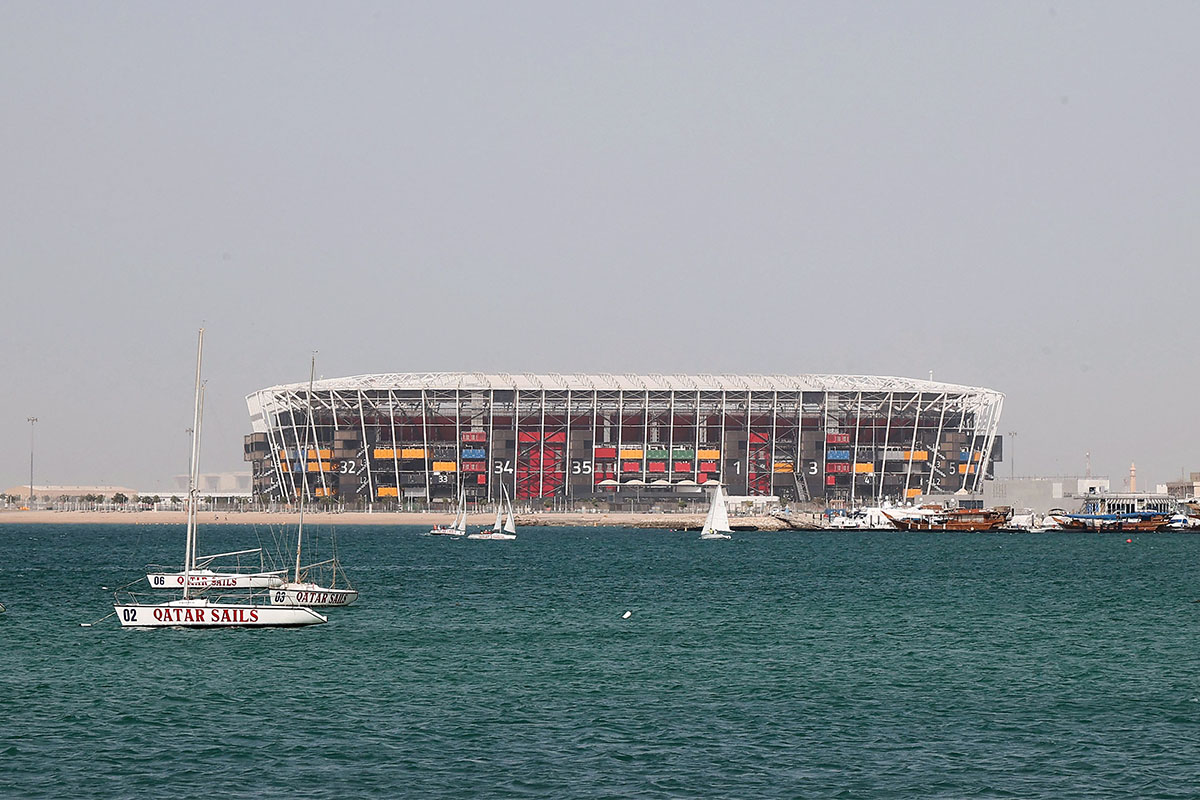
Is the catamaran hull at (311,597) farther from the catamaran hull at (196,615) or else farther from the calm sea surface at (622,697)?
the catamaran hull at (196,615)

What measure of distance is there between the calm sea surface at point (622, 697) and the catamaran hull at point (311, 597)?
→ 1739mm

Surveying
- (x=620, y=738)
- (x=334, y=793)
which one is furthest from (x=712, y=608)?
(x=334, y=793)

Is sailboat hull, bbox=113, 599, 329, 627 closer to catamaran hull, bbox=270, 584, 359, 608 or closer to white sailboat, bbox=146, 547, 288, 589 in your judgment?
white sailboat, bbox=146, 547, 288, 589

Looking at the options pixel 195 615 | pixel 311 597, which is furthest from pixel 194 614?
pixel 311 597

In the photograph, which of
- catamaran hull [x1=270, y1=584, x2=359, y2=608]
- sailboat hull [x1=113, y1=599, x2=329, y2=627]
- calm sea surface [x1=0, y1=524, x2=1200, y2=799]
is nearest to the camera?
calm sea surface [x1=0, y1=524, x2=1200, y2=799]

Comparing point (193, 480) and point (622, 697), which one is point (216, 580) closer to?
point (193, 480)

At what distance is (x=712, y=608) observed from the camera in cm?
7638

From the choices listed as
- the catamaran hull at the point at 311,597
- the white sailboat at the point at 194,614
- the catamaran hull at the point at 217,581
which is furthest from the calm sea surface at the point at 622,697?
the catamaran hull at the point at 217,581

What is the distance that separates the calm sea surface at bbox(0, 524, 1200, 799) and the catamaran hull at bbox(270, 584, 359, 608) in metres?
1.74

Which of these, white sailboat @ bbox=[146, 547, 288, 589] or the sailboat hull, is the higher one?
white sailboat @ bbox=[146, 547, 288, 589]

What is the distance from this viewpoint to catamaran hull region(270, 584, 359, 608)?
69500mm

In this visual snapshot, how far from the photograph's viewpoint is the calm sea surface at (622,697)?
33.2 metres

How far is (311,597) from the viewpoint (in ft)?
236

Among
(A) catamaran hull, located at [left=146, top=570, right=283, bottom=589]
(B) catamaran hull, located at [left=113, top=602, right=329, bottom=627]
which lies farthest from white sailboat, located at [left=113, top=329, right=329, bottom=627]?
(A) catamaran hull, located at [left=146, top=570, right=283, bottom=589]
